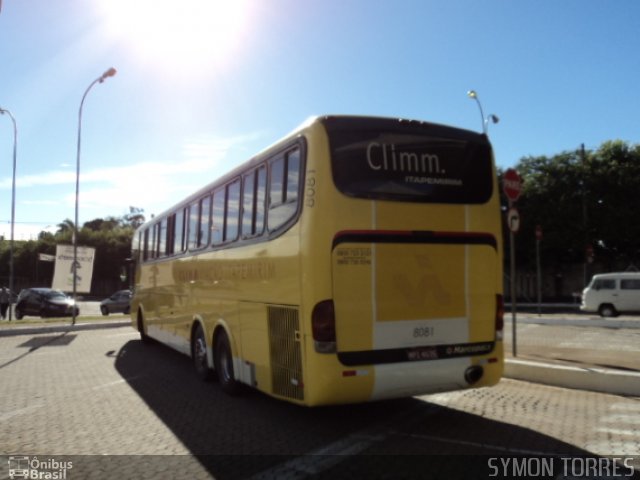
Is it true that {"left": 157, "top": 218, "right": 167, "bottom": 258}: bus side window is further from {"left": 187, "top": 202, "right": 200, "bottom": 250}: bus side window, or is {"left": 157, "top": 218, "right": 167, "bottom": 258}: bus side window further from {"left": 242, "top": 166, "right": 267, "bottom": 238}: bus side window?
{"left": 242, "top": 166, "right": 267, "bottom": 238}: bus side window

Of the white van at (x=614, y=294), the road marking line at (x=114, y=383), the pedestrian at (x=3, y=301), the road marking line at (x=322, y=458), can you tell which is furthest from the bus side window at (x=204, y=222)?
the pedestrian at (x=3, y=301)

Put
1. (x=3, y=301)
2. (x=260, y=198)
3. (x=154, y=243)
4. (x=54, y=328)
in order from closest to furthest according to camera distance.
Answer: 1. (x=260, y=198)
2. (x=154, y=243)
3. (x=54, y=328)
4. (x=3, y=301)

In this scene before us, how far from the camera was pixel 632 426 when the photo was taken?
6.21 meters

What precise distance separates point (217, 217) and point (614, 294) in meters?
20.6

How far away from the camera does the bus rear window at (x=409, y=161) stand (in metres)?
5.94

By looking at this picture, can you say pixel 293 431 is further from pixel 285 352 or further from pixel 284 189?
pixel 284 189

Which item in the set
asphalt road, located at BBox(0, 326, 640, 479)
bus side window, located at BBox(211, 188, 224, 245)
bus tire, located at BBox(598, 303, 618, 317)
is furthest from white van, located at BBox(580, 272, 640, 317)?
bus side window, located at BBox(211, 188, 224, 245)

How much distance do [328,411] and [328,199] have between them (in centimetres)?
294

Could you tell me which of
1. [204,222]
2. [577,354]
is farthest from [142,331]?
[577,354]

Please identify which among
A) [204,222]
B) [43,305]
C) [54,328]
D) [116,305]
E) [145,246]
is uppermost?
[204,222]

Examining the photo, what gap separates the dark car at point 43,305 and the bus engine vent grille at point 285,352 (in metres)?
24.4

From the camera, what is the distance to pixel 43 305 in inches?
1101

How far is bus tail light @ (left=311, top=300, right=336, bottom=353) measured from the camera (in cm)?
558

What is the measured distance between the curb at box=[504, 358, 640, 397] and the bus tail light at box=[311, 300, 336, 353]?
4.87 metres
